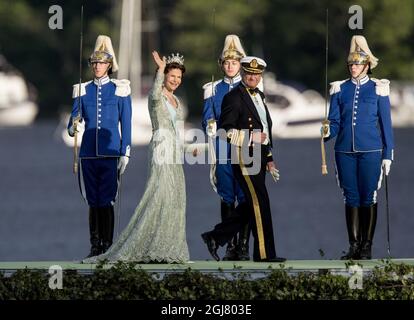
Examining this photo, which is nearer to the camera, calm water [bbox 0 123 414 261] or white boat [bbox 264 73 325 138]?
calm water [bbox 0 123 414 261]

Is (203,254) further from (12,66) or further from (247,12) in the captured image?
(12,66)

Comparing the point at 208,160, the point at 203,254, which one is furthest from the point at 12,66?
the point at 208,160

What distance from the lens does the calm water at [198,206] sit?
34.5 metres

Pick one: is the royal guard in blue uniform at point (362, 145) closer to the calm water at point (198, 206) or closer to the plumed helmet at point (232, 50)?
the plumed helmet at point (232, 50)

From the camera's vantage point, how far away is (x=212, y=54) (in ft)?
237

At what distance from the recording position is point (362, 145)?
17.8 m

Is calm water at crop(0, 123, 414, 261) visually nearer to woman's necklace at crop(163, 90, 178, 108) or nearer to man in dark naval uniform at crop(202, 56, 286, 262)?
man in dark naval uniform at crop(202, 56, 286, 262)

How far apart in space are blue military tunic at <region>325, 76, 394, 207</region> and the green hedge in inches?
98.0

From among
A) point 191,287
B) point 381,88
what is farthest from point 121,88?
point 191,287

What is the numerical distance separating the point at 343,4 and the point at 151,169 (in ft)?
182

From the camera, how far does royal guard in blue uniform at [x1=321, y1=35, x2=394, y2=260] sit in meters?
17.8

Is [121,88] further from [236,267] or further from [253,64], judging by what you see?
[236,267]

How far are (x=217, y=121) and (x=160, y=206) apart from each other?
143 centimetres

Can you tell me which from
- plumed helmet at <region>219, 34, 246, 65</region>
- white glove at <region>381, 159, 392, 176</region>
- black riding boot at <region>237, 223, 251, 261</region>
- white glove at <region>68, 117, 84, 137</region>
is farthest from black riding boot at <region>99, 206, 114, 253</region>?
white glove at <region>381, 159, 392, 176</region>
